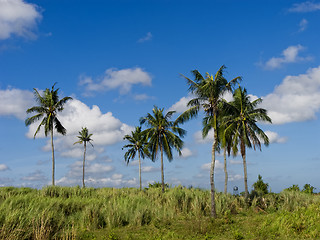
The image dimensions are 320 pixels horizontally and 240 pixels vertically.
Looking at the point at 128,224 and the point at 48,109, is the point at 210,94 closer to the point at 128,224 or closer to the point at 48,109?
the point at 128,224

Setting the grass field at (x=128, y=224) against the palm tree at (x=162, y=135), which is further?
the palm tree at (x=162, y=135)

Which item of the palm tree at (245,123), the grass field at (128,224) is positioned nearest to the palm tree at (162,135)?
the palm tree at (245,123)

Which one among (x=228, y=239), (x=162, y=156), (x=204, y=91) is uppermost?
(x=204, y=91)

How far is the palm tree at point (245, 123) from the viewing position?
3056 cm

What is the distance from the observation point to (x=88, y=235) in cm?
1326

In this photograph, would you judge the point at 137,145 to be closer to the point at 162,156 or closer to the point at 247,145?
the point at 162,156

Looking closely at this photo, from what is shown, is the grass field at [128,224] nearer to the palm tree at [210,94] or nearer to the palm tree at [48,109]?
the palm tree at [210,94]

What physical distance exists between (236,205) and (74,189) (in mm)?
14818

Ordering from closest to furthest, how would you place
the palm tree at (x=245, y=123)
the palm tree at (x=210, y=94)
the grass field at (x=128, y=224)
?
the grass field at (x=128, y=224), the palm tree at (x=210, y=94), the palm tree at (x=245, y=123)

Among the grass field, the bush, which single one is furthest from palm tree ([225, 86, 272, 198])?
the grass field

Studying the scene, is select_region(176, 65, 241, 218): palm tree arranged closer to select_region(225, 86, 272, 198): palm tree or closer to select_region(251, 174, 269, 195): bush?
select_region(225, 86, 272, 198): palm tree

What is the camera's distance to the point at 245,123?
102 ft

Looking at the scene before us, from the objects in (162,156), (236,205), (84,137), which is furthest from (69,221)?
(84,137)

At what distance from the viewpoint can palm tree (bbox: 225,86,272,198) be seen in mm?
30562
